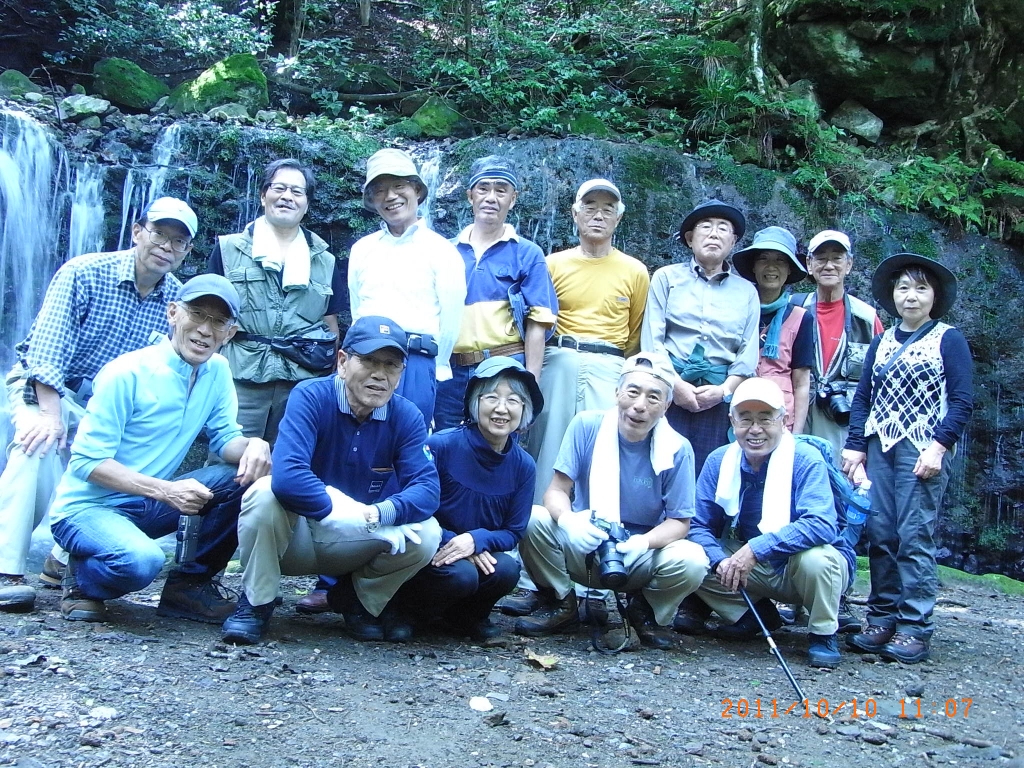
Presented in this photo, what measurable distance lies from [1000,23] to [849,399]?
8185 millimetres

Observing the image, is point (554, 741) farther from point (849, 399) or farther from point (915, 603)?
point (849, 399)

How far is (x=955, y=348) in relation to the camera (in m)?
4.64

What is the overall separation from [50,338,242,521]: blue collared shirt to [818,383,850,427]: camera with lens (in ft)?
11.2

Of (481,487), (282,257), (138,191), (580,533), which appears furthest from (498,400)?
(138,191)

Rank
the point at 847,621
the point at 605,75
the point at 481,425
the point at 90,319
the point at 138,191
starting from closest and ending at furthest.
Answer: the point at 481,425
the point at 90,319
the point at 847,621
the point at 138,191
the point at 605,75

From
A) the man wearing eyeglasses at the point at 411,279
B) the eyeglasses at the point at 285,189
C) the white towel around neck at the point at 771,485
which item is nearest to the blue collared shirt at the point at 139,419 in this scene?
the man wearing eyeglasses at the point at 411,279

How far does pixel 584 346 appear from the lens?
210 inches

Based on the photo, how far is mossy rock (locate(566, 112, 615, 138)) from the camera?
10.7 meters

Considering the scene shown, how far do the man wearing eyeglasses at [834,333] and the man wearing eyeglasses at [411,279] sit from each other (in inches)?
83.8

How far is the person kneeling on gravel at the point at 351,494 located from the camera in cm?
384

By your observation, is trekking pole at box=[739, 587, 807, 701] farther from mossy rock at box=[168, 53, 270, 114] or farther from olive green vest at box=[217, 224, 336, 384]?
mossy rock at box=[168, 53, 270, 114]

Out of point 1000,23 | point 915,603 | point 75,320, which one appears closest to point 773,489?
point 915,603

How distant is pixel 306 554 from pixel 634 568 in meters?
1.49

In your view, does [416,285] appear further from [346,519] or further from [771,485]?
[771,485]
